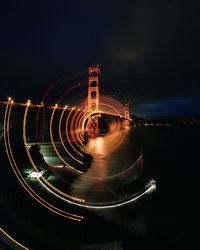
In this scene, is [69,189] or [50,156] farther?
[50,156]

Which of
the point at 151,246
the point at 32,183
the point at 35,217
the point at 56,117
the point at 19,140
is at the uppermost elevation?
the point at 56,117

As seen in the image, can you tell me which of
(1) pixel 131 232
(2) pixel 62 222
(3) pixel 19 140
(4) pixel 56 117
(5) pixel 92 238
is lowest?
(1) pixel 131 232

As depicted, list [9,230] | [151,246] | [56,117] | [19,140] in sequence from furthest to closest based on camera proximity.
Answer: [56,117]
[19,140]
[151,246]
[9,230]

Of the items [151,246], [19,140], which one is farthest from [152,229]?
[19,140]

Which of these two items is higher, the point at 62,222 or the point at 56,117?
the point at 56,117

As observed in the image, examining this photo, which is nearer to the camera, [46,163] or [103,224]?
[103,224]

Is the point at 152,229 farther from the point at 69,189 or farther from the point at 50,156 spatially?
the point at 50,156

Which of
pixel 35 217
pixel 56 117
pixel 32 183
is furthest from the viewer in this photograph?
pixel 56 117

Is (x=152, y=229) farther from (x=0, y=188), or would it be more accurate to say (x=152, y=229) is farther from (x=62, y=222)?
(x=0, y=188)

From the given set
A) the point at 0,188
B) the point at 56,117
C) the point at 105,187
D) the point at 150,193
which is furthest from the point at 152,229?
the point at 56,117
